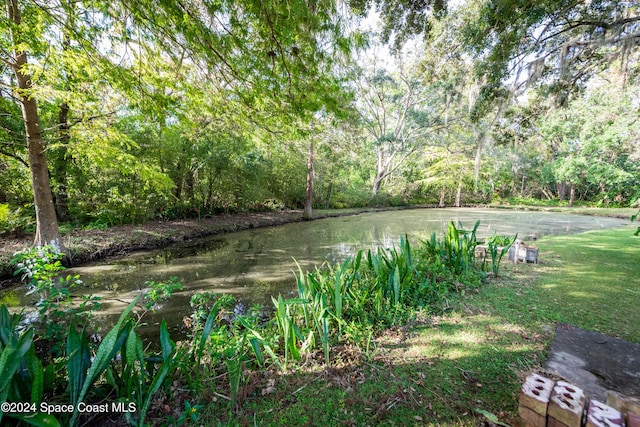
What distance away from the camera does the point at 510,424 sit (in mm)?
1266

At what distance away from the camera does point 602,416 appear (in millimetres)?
923

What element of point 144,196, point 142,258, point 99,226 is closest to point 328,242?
point 142,258

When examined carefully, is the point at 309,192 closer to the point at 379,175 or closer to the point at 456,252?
the point at 379,175

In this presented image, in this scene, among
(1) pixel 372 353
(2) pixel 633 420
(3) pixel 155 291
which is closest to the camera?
(2) pixel 633 420

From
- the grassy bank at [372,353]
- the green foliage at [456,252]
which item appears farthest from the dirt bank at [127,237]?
the green foliage at [456,252]

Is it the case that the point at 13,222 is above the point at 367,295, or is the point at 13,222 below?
above

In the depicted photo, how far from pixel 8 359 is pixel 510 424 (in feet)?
7.62

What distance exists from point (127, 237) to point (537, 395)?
8.14 metres

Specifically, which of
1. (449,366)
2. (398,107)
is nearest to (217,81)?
(449,366)

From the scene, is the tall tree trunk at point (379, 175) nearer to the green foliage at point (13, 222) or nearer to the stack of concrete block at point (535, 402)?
the green foliage at point (13, 222)

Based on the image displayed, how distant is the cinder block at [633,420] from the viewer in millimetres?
863

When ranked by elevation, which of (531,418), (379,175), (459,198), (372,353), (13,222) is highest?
(379,175)

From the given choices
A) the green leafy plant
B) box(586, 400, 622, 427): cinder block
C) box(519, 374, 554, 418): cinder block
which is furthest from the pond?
box(586, 400, 622, 427): cinder block

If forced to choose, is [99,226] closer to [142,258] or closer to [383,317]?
[142,258]
